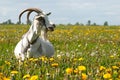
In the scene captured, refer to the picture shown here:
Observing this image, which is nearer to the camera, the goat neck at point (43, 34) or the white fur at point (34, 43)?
the white fur at point (34, 43)

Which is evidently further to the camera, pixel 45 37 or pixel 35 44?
pixel 45 37

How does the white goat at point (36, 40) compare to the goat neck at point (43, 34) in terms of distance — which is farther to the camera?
the goat neck at point (43, 34)

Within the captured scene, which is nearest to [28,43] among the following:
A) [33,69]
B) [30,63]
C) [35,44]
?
[35,44]

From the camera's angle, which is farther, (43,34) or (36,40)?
(43,34)

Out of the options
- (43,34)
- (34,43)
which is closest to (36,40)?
(34,43)

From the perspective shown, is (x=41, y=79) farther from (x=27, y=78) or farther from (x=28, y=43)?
(x=28, y=43)

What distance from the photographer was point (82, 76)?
5.48 meters

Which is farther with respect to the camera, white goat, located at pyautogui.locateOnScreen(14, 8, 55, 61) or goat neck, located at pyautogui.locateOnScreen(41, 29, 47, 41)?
goat neck, located at pyautogui.locateOnScreen(41, 29, 47, 41)

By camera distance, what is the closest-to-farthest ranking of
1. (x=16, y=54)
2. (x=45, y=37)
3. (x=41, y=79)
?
(x=41, y=79)
(x=16, y=54)
(x=45, y=37)

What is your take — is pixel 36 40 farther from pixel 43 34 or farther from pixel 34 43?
pixel 43 34

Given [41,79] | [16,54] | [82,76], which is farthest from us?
[16,54]

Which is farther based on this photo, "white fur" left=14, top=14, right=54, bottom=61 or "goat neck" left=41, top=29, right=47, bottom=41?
"goat neck" left=41, top=29, right=47, bottom=41

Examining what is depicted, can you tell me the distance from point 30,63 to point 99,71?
160 cm

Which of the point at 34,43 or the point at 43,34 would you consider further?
the point at 43,34
